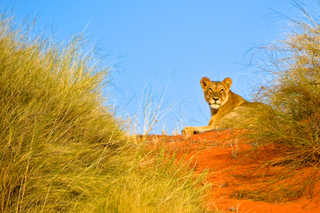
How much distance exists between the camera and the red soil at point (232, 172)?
13.6 feet

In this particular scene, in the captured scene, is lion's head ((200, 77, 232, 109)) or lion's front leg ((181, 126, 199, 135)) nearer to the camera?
lion's front leg ((181, 126, 199, 135))

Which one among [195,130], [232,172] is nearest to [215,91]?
[195,130]

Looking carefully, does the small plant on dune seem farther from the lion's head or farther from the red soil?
the lion's head

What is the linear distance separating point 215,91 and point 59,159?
6.21m

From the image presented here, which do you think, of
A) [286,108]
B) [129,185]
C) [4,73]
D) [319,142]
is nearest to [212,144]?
[286,108]

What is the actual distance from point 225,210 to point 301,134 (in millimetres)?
1867

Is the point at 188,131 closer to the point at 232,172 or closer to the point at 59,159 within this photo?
the point at 232,172

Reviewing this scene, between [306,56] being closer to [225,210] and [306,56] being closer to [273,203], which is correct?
[273,203]

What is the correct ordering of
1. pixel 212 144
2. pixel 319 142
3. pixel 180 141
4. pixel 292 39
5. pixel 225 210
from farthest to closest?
pixel 180 141, pixel 212 144, pixel 292 39, pixel 319 142, pixel 225 210

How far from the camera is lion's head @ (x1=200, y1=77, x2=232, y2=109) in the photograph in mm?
9219

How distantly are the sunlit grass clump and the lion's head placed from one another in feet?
14.8

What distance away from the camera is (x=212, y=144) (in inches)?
275

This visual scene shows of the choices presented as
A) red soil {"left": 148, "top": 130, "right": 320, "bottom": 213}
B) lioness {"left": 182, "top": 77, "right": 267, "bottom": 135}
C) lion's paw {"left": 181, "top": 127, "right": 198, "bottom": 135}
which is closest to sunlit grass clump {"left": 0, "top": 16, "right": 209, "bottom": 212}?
red soil {"left": 148, "top": 130, "right": 320, "bottom": 213}

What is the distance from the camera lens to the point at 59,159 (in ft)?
12.0
